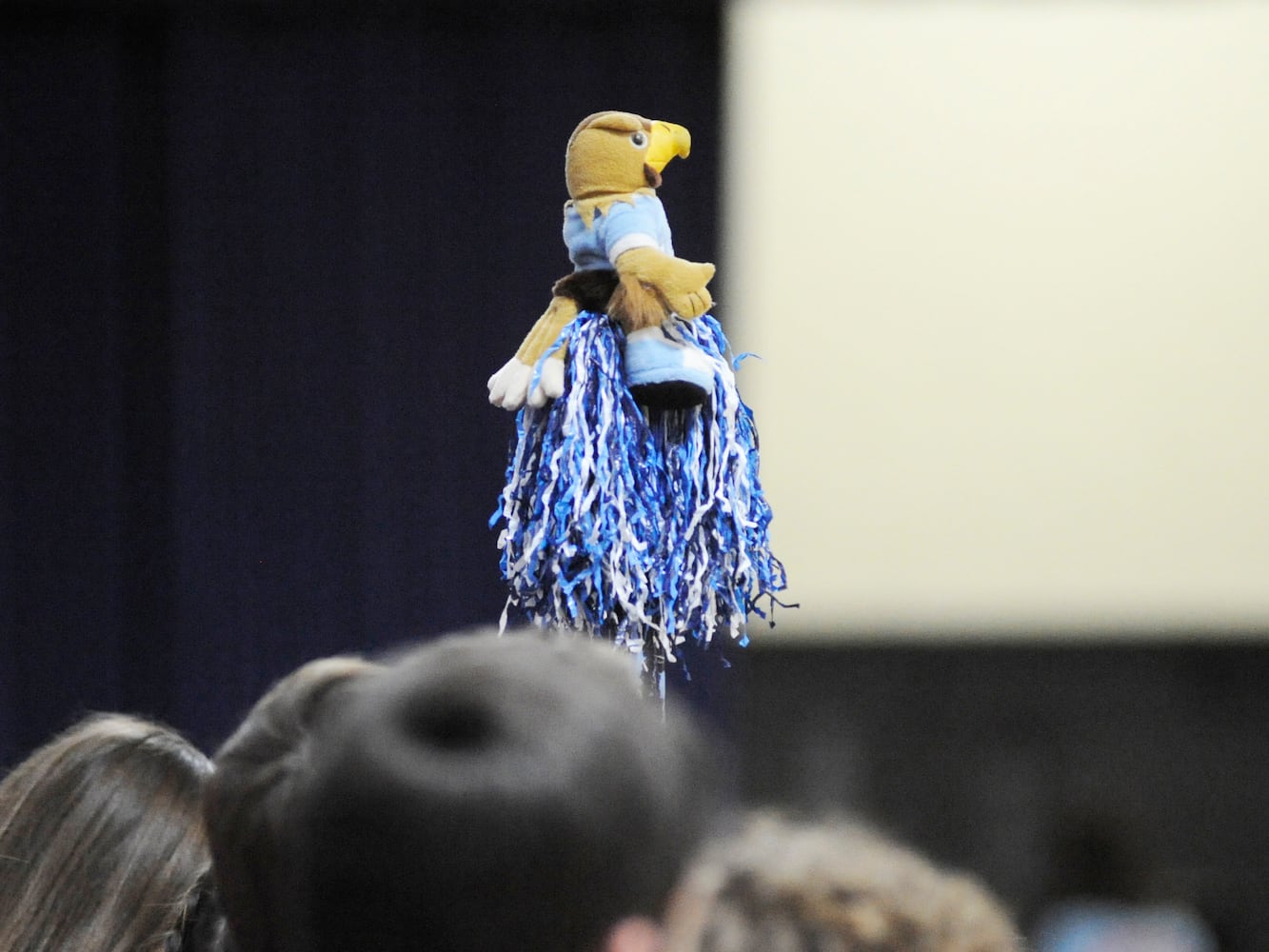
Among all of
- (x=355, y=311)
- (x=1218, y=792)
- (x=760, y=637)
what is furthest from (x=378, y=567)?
(x=1218, y=792)

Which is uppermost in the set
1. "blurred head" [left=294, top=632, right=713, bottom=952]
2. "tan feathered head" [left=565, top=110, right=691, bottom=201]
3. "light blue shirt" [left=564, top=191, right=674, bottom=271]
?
"tan feathered head" [left=565, top=110, right=691, bottom=201]

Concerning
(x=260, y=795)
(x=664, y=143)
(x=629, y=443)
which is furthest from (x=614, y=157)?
(x=260, y=795)

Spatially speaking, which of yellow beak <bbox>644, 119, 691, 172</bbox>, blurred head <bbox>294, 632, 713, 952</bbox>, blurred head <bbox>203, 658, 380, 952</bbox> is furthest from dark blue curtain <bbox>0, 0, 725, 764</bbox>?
blurred head <bbox>294, 632, 713, 952</bbox>

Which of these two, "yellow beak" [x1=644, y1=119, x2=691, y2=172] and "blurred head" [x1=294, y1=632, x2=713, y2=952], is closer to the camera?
"blurred head" [x1=294, y1=632, x2=713, y2=952]

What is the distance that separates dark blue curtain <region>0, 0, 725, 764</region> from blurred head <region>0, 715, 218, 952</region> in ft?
4.94

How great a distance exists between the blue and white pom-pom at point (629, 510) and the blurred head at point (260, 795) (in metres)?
0.32

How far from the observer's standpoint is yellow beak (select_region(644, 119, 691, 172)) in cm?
96

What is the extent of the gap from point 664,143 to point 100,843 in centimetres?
56

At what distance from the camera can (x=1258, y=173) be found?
8.32 ft

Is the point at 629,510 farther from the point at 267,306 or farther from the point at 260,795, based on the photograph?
the point at 267,306

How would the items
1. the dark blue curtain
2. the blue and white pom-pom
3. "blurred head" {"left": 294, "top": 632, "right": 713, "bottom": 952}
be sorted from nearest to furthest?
"blurred head" {"left": 294, "top": 632, "right": 713, "bottom": 952} < the blue and white pom-pom < the dark blue curtain

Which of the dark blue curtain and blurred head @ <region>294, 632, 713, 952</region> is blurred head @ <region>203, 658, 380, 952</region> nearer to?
blurred head @ <region>294, 632, 713, 952</region>

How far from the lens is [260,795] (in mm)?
567

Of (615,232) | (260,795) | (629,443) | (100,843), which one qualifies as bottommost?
(100,843)
